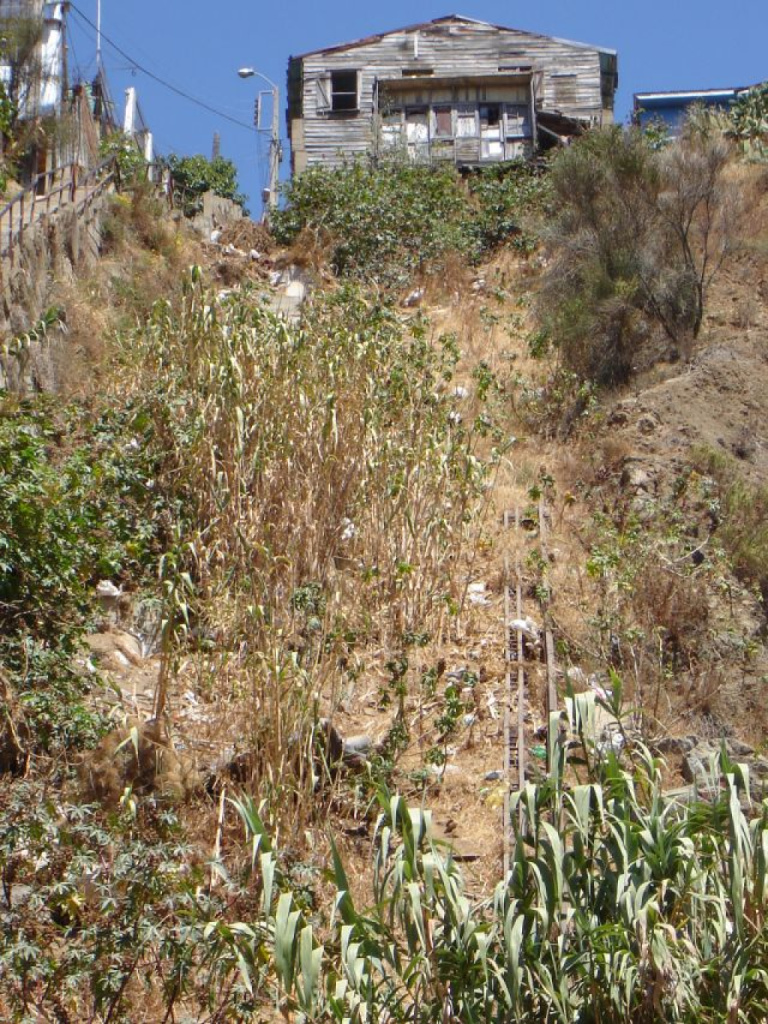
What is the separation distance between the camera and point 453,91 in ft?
95.3

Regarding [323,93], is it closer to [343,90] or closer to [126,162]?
[343,90]

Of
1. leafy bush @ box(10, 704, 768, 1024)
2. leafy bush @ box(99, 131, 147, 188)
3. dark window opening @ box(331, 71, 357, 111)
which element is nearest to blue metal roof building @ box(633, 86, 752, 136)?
dark window opening @ box(331, 71, 357, 111)

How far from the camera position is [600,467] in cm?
1345

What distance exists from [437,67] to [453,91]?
0.86m

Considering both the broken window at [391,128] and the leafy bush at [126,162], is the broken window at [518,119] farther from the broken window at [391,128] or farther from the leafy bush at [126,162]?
the leafy bush at [126,162]

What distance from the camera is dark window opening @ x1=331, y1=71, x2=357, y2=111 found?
29781mm

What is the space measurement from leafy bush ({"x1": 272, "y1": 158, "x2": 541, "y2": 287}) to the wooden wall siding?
18.2 feet

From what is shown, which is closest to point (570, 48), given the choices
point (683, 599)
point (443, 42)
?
point (443, 42)

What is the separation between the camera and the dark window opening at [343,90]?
29.8m

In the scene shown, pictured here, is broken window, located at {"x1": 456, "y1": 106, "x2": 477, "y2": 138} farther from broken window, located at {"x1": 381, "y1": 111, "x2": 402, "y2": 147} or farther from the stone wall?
the stone wall

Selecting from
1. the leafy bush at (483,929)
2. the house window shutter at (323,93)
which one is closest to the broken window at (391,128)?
the house window shutter at (323,93)

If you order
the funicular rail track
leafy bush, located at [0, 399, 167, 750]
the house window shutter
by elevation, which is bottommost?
the funicular rail track

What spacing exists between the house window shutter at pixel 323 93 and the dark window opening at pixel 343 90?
0.32 feet

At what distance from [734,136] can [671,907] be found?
60.5 feet
